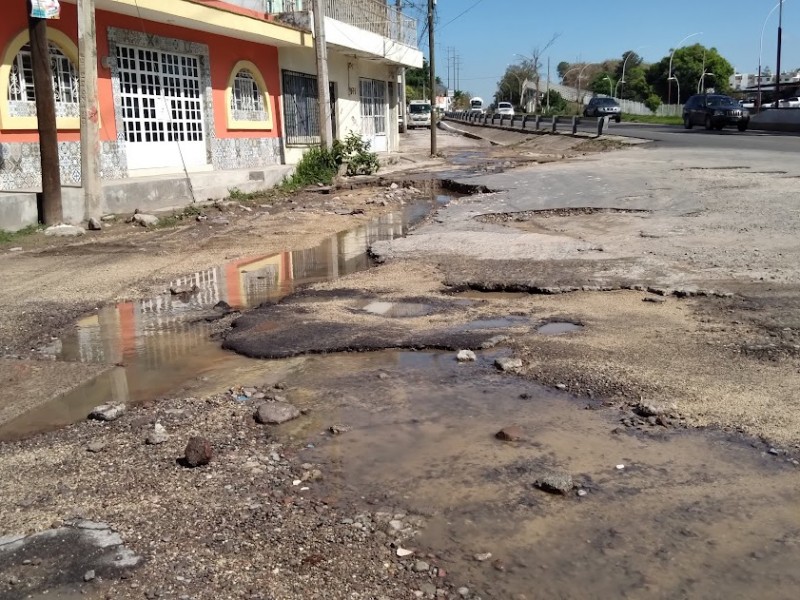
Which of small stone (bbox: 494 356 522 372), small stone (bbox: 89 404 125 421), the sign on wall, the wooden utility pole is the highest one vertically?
the sign on wall

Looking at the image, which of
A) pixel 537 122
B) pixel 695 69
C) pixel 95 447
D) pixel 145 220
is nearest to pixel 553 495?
pixel 95 447

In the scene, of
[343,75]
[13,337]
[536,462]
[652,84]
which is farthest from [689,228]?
[652,84]

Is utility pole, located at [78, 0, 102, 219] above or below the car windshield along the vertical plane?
below

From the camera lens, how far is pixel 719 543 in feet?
8.51

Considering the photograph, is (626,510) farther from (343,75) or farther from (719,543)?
(343,75)

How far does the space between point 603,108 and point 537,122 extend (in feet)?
18.8

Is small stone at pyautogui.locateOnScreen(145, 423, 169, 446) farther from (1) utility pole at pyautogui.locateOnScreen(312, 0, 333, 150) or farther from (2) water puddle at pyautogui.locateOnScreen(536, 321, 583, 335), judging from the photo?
(1) utility pole at pyautogui.locateOnScreen(312, 0, 333, 150)

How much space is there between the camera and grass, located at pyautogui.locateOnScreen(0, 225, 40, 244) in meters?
9.52

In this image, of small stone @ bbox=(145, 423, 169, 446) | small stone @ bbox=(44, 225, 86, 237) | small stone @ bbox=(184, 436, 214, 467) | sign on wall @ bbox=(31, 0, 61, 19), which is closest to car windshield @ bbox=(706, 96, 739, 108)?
sign on wall @ bbox=(31, 0, 61, 19)

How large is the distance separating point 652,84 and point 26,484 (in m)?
101

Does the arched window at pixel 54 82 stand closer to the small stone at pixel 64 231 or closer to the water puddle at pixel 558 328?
the small stone at pixel 64 231

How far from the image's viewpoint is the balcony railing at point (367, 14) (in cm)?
1920

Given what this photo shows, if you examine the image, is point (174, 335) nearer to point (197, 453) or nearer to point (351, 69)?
point (197, 453)

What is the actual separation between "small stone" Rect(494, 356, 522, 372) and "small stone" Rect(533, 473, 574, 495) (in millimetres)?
1411
